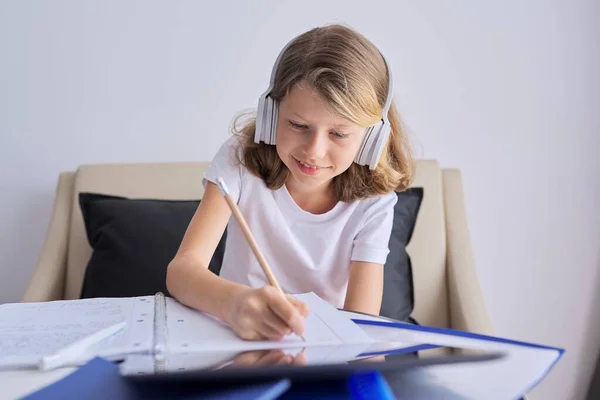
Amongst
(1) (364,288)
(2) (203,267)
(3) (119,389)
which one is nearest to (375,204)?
(1) (364,288)

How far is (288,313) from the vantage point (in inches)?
29.1

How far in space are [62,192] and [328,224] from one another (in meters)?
0.79

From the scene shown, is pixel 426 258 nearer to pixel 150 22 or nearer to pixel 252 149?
pixel 252 149

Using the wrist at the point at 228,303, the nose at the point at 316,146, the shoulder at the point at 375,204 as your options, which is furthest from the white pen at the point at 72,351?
the shoulder at the point at 375,204

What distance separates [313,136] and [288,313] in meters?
0.37

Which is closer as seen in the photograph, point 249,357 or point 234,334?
point 249,357

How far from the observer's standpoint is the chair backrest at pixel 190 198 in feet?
5.42

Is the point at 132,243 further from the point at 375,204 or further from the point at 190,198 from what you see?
the point at 375,204

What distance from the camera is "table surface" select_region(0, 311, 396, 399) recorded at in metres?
0.62

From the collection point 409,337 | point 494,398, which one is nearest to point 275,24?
point 409,337

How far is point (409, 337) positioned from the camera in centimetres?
77

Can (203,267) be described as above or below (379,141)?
below

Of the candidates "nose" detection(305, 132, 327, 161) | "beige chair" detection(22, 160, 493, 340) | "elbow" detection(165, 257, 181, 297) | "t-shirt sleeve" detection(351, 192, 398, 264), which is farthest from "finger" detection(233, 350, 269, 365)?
"beige chair" detection(22, 160, 493, 340)

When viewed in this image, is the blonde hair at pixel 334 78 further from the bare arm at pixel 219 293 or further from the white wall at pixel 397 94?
the white wall at pixel 397 94
